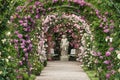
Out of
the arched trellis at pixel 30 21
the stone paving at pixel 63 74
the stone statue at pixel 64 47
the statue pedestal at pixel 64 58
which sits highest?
the arched trellis at pixel 30 21

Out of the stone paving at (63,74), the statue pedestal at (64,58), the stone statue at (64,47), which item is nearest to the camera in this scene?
the stone paving at (63,74)

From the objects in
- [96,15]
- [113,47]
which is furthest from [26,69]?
[113,47]

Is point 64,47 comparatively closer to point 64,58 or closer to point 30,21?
point 64,58

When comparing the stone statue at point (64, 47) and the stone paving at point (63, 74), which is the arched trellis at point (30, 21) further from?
the stone statue at point (64, 47)

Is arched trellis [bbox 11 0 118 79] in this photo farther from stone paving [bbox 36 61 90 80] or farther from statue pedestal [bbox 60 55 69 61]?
statue pedestal [bbox 60 55 69 61]

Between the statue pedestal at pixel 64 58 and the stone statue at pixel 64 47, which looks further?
the statue pedestal at pixel 64 58

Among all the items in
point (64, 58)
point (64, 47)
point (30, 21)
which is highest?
point (30, 21)

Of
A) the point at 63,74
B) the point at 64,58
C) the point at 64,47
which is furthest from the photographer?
the point at 64,58

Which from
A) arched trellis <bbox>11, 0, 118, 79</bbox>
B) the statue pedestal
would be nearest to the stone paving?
arched trellis <bbox>11, 0, 118, 79</bbox>

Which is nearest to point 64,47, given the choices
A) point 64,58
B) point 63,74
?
point 64,58

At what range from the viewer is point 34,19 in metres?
16.4

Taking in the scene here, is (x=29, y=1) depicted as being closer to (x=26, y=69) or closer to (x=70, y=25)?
(x=26, y=69)

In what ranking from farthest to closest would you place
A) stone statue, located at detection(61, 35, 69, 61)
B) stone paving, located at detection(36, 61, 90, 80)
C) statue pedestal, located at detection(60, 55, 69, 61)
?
statue pedestal, located at detection(60, 55, 69, 61) < stone statue, located at detection(61, 35, 69, 61) < stone paving, located at detection(36, 61, 90, 80)

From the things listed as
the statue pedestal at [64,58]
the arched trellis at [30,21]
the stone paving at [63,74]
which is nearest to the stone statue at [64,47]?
the statue pedestal at [64,58]
